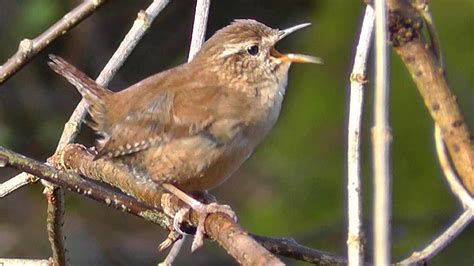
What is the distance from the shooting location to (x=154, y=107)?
3045 mm

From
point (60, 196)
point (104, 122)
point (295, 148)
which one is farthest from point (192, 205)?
point (295, 148)

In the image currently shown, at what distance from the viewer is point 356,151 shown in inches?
63.1

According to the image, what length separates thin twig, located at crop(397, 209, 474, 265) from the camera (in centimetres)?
152

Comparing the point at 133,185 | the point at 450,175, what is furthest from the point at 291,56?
the point at 450,175

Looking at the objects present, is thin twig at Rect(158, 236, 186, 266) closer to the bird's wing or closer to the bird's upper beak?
the bird's wing

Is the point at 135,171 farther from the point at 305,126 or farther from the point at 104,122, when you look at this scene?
the point at 305,126

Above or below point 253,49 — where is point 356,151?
below

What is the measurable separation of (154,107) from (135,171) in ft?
0.69

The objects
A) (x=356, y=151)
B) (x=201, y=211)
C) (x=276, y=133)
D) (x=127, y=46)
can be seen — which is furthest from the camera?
(x=276, y=133)

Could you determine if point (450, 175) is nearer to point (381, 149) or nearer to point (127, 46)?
point (381, 149)

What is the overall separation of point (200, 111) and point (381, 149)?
1.70m

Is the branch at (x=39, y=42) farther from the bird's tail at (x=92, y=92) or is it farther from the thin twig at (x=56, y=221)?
the bird's tail at (x=92, y=92)

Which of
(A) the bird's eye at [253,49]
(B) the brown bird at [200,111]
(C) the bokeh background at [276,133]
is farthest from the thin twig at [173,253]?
(C) the bokeh background at [276,133]

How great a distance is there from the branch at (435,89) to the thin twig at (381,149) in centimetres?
6
